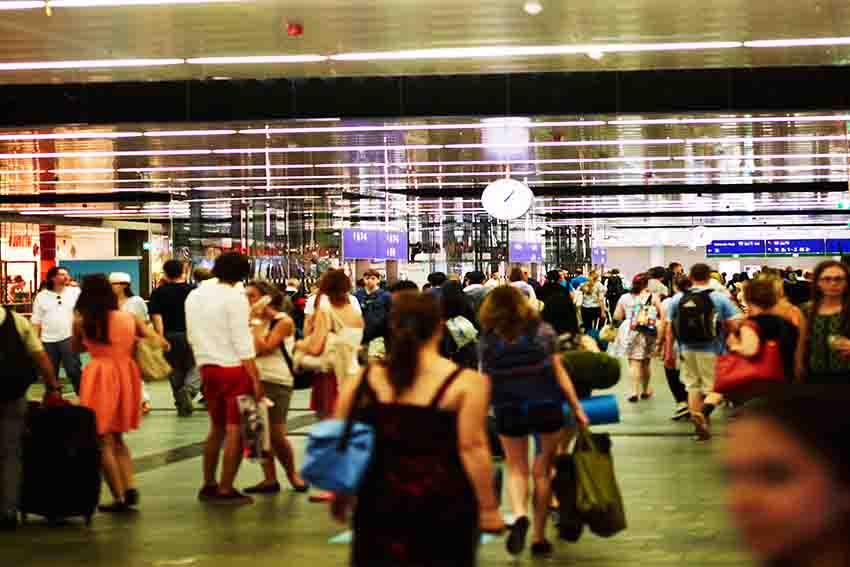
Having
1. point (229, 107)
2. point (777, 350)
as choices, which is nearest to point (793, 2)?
point (777, 350)

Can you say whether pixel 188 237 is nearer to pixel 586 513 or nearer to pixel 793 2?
pixel 793 2

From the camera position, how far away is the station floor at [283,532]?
7.34 meters

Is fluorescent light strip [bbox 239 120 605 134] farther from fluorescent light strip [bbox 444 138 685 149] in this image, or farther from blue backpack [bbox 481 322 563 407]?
blue backpack [bbox 481 322 563 407]

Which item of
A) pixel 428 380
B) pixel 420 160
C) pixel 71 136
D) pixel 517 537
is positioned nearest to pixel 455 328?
pixel 517 537

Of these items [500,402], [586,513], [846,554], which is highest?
[846,554]

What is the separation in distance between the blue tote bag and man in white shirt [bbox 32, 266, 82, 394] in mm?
12709

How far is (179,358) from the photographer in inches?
631

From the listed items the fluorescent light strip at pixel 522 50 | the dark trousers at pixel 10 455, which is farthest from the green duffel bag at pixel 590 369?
the fluorescent light strip at pixel 522 50

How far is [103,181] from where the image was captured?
3216cm

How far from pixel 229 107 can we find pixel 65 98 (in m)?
2.08

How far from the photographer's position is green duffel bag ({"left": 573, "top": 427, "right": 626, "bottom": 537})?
7070 mm

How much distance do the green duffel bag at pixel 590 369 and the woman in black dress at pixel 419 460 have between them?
3.52 m

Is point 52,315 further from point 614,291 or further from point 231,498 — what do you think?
point 614,291

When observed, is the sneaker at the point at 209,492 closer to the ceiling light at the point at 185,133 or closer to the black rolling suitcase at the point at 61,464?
the black rolling suitcase at the point at 61,464
